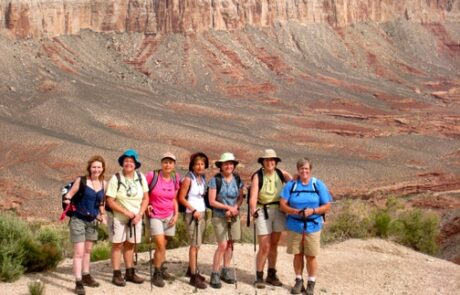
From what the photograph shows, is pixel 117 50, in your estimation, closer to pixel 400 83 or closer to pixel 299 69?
pixel 299 69

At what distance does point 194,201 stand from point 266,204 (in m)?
1.05

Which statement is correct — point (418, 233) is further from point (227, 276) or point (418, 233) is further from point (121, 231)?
point (121, 231)

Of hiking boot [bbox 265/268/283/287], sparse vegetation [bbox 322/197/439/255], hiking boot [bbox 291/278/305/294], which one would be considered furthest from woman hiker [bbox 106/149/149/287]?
sparse vegetation [bbox 322/197/439/255]

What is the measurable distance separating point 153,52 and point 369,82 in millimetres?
24170

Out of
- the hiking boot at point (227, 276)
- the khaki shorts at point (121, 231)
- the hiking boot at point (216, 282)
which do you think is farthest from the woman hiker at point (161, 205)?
the hiking boot at point (227, 276)

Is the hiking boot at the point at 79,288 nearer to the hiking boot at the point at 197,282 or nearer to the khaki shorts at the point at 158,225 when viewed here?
the khaki shorts at the point at 158,225

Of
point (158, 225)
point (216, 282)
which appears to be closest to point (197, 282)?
point (216, 282)

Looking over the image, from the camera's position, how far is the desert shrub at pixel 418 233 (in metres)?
15.7

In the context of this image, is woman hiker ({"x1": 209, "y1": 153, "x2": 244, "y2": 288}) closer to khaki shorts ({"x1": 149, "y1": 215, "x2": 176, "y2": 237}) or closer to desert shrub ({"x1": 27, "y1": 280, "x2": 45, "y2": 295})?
khaki shorts ({"x1": 149, "y1": 215, "x2": 176, "y2": 237})

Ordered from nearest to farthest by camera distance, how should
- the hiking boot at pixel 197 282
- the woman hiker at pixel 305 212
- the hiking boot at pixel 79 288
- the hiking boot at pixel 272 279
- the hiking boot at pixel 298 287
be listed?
the hiking boot at pixel 79 288, the woman hiker at pixel 305 212, the hiking boot at pixel 197 282, the hiking boot at pixel 298 287, the hiking boot at pixel 272 279

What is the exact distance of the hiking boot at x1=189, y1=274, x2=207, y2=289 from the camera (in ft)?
34.3

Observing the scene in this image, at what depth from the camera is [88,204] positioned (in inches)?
393

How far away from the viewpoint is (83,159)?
38.9 m

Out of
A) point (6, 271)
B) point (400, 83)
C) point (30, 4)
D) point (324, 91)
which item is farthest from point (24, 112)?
point (400, 83)
